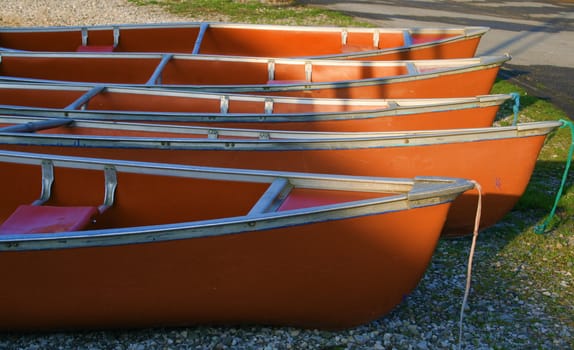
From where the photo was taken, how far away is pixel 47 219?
4.48m

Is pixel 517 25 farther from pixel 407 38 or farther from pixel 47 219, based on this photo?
pixel 47 219

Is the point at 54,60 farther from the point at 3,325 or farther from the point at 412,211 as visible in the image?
the point at 412,211

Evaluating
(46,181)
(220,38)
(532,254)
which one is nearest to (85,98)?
(46,181)

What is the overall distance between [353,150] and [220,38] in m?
5.40

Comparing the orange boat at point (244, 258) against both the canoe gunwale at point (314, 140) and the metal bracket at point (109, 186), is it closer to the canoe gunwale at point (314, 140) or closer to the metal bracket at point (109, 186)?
the metal bracket at point (109, 186)

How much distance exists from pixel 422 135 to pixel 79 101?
11.1ft

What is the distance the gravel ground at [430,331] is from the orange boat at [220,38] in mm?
5339

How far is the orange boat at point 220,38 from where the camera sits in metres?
9.62

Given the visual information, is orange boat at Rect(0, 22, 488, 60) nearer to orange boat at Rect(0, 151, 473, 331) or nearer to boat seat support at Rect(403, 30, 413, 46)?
boat seat support at Rect(403, 30, 413, 46)

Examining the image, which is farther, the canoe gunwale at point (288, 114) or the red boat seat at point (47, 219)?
the canoe gunwale at point (288, 114)

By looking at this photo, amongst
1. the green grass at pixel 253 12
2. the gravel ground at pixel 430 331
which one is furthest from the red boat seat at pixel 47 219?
the green grass at pixel 253 12

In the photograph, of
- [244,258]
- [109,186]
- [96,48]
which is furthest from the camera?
[96,48]

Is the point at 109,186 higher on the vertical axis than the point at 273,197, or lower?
lower

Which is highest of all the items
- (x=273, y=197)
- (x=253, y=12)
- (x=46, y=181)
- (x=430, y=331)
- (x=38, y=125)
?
(x=253, y=12)
